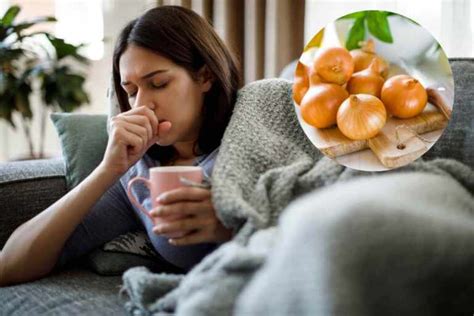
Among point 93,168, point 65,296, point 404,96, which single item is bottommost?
point 65,296

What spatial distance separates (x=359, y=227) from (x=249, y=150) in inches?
14.0

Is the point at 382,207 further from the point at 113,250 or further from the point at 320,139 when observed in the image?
the point at 113,250

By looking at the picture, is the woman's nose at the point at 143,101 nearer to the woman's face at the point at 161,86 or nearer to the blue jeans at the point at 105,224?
the woman's face at the point at 161,86

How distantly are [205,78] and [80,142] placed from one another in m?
0.35

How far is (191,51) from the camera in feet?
3.07

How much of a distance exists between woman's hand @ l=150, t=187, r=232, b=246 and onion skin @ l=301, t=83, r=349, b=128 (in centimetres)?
19

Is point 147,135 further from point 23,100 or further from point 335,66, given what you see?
point 23,100

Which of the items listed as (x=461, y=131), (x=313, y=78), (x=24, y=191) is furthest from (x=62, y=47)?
(x=461, y=131)

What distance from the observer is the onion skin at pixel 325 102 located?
702 mm

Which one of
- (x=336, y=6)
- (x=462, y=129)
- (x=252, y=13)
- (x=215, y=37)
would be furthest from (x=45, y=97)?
(x=462, y=129)

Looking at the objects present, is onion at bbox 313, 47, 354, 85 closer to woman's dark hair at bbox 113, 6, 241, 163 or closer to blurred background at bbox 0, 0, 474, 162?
woman's dark hair at bbox 113, 6, 241, 163

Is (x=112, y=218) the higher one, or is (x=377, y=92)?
(x=377, y=92)

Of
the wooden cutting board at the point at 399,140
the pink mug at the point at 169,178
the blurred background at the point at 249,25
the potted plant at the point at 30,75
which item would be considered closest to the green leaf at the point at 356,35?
the wooden cutting board at the point at 399,140

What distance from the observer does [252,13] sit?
5.87ft
